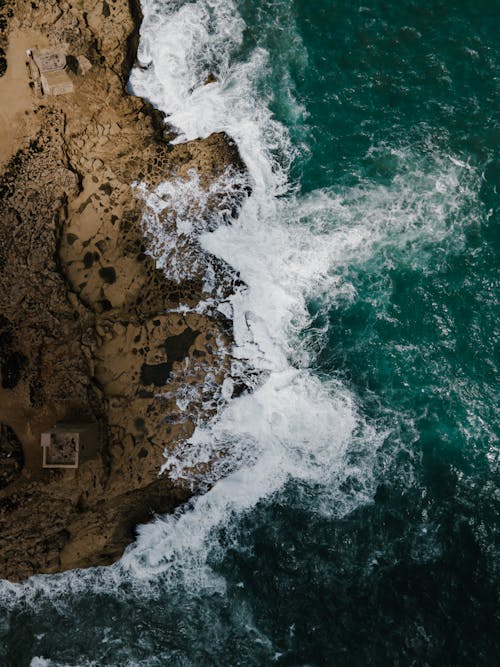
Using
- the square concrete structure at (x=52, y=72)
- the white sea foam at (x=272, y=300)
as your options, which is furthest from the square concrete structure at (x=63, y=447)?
the square concrete structure at (x=52, y=72)

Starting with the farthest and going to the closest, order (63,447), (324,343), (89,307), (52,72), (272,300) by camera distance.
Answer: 1. (272,300)
2. (324,343)
3. (89,307)
4. (52,72)
5. (63,447)

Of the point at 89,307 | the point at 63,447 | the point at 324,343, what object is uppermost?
the point at 89,307

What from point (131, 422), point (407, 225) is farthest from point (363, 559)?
point (407, 225)

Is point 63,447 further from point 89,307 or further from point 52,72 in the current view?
point 52,72

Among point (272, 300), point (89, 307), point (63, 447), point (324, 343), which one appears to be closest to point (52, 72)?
point (89, 307)

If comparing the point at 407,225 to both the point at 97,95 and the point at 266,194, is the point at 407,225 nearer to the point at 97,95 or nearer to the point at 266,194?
the point at 266,194

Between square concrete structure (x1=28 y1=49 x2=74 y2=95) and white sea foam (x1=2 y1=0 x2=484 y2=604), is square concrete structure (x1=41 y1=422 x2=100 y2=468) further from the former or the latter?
square concrete structure (x1=28 y1=49 x2=74 y2=95)

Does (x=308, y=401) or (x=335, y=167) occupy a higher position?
(x=335, y=167)
